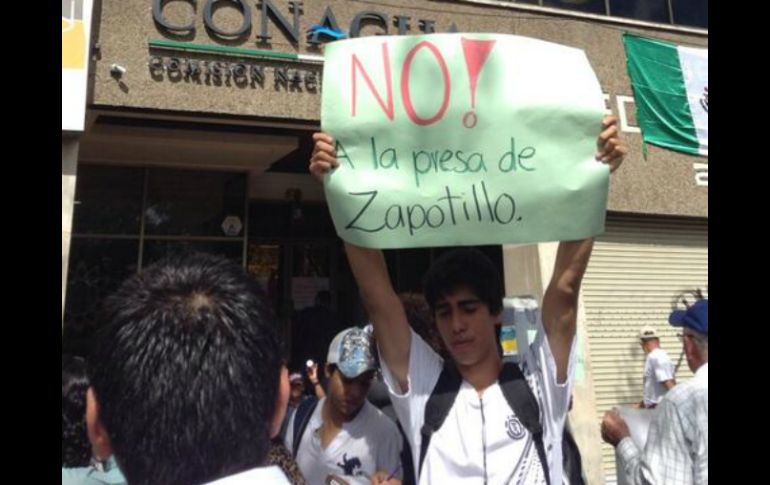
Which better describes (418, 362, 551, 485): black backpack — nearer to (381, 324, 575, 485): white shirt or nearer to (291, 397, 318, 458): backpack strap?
(381, 324, 575, 485): white shirt

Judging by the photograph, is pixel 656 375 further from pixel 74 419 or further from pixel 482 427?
pixel 74 419

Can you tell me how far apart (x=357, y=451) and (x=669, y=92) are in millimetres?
7497

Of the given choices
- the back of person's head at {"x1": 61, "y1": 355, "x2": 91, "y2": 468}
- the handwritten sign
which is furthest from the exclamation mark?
the back of person's head at {"x1": 61, "y1": 355, "x2": 91, "y2": 468}

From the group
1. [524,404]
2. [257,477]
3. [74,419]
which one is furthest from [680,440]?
[74,419]

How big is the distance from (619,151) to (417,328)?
3.70ft

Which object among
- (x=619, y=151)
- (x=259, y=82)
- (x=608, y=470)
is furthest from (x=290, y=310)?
(x=619, y=151)

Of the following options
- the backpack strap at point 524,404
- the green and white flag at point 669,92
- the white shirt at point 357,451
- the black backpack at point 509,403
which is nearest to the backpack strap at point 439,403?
the black backpack at point 509,403

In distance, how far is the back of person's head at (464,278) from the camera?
2.30m

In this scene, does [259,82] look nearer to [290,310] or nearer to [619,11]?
[290,310]

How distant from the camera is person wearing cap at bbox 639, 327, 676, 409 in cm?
741

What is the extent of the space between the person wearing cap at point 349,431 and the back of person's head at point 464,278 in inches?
20.0

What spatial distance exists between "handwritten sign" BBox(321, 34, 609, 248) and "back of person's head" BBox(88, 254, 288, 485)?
3.27ft

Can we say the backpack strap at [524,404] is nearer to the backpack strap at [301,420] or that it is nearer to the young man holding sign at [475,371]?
the young man holding sign at [475,371]

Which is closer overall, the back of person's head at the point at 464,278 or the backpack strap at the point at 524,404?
the backpack strap at the point at 524,404
